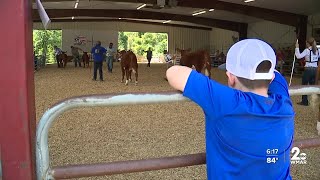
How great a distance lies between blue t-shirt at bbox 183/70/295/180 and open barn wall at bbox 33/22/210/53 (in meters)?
37.3

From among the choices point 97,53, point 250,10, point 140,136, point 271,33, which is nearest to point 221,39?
point 271,33

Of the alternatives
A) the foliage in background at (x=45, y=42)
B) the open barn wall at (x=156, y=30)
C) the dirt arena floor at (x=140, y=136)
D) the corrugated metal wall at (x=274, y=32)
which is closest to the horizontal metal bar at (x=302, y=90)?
the dirt arena floor at (x=140, y=136)

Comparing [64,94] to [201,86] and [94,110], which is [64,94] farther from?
[201,86]

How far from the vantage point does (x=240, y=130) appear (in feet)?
4.54

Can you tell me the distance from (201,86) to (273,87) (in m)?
0.44

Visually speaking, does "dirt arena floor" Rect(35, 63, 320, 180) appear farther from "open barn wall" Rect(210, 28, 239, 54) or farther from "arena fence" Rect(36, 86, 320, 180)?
"open barn wall" Rect(210, 28, 239, 54)

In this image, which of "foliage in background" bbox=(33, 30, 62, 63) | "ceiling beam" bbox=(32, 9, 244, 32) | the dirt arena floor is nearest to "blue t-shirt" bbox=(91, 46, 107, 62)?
the dirt arena floor

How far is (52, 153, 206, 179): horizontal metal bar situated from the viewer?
152cm

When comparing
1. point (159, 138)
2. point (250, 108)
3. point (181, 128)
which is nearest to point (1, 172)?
point (250, 108)

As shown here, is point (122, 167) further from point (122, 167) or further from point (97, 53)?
point (97, 53)

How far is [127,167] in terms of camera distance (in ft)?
5.25

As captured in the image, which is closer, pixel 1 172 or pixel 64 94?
pixel 1 172

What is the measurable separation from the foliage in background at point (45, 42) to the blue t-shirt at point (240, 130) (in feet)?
99.3

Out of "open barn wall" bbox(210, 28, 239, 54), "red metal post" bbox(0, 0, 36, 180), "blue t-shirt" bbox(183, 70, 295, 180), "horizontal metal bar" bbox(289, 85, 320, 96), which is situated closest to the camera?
"red metal post" bbox(0, 0, 36, 180)
